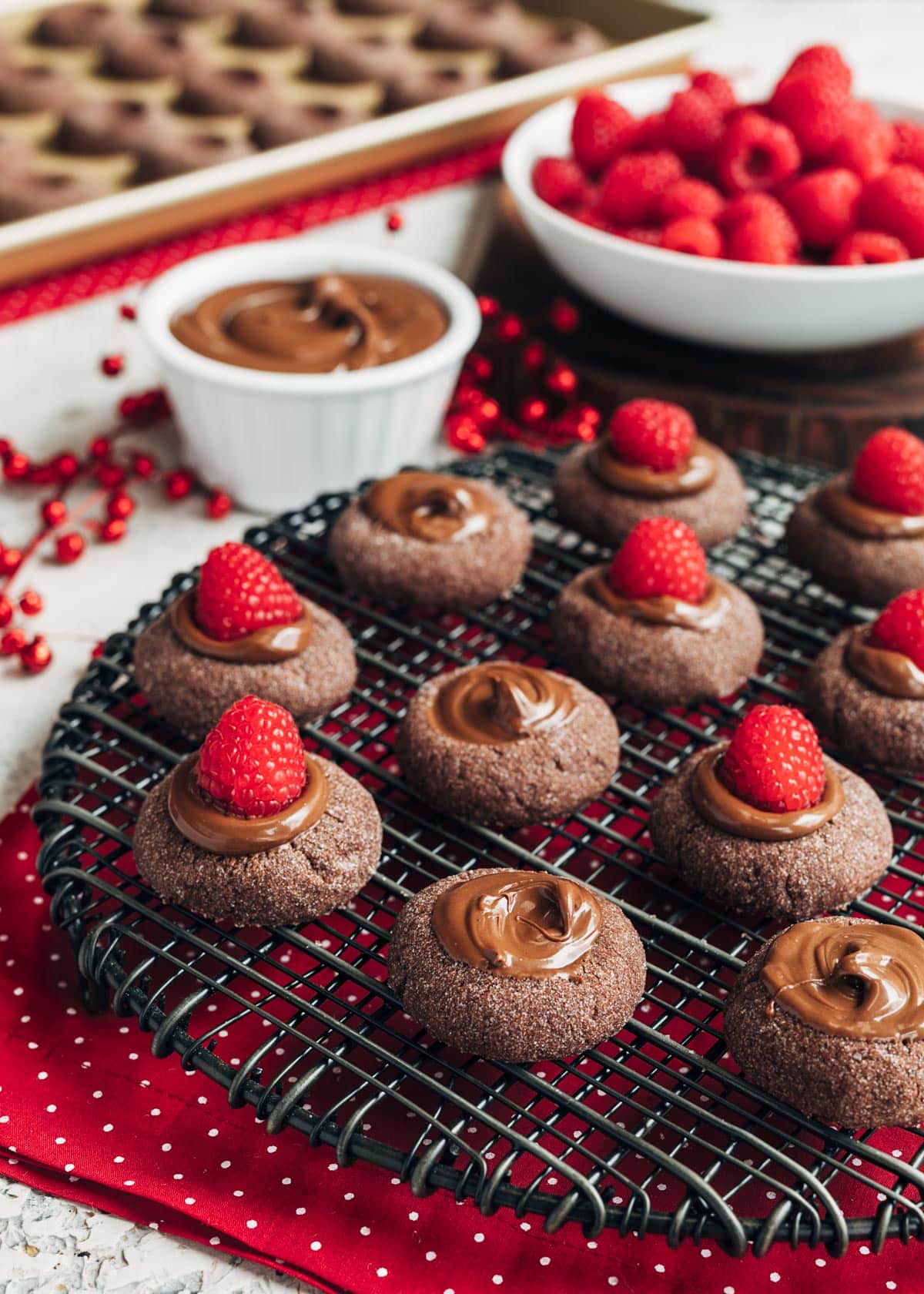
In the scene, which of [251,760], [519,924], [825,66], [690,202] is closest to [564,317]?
[690,202]

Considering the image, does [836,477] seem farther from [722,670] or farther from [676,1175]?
[676,1175]

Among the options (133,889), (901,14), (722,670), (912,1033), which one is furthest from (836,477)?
(901,14)

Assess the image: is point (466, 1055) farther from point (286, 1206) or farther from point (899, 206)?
point (899, 206)

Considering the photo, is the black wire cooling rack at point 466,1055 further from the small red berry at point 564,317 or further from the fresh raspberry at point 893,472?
the small red berry at point 564,317

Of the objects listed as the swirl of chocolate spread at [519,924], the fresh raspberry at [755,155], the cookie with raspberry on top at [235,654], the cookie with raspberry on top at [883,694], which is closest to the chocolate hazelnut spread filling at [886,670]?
the cookie with raspberry on top at [883,694]

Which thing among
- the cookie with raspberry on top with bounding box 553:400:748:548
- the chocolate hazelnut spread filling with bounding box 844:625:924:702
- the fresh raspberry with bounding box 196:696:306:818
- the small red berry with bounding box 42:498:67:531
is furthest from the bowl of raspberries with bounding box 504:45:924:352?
the fresh raspberry with bounding box 196:696:306:818
